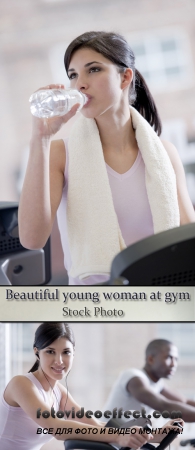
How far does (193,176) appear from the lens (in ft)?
5.14

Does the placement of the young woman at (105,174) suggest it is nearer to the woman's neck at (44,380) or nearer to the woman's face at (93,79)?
the woman's face at (93,79)

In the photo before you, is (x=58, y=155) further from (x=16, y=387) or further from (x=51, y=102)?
(x=16, y=387)

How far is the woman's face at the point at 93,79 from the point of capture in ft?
3.57

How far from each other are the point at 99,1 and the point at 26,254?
76 cm

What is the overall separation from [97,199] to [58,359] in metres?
0.35

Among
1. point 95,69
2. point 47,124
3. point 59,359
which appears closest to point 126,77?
point 95,69

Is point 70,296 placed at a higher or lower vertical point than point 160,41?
lower

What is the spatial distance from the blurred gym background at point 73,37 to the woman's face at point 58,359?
0.54 meters

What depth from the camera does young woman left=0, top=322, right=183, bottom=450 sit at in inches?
37.9

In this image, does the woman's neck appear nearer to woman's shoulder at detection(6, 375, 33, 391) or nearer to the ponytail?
woman's shoulder at detection(6, 375, 33, 391)

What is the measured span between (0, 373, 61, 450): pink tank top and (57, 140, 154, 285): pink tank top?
0.27 m

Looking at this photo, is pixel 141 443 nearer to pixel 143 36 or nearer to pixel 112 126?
pixel 112 126

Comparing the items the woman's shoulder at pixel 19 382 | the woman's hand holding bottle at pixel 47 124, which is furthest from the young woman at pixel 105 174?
the woman's shoulder at pixel 19 382

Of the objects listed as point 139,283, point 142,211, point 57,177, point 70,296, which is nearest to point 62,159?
point 57,177
